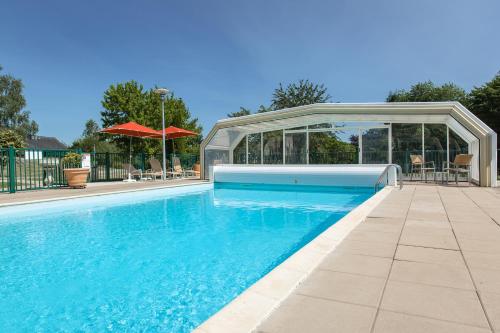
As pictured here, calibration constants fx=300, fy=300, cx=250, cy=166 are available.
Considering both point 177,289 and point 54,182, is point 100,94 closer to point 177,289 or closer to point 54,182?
point 54,182

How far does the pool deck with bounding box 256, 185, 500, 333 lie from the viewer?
5.35 ft

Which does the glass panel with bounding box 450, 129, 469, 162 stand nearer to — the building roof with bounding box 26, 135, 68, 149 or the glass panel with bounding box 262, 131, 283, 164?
the glass panel with bounding box 262, 131, 283, 164

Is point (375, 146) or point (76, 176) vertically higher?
point (375, 146)

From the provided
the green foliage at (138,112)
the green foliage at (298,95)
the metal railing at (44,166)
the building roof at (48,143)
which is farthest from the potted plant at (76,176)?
the building roof at (48,143)

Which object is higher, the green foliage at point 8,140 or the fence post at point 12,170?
the green foliage at point 8,140

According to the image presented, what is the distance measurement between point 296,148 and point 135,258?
38.0 ft

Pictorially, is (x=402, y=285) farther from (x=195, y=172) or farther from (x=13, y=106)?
(x=13, y=106)

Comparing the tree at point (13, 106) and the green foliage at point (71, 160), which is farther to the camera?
the tree at point (13, 106)

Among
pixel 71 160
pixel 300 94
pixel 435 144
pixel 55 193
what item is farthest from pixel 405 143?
pixel 300 94

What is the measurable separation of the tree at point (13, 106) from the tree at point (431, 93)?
49401 millimetres

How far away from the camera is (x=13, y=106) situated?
4156cm

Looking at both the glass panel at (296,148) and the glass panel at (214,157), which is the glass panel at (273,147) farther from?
the glass panel at (214,157)

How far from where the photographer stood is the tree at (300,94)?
31.8m

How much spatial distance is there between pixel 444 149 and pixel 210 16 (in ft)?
41.9
